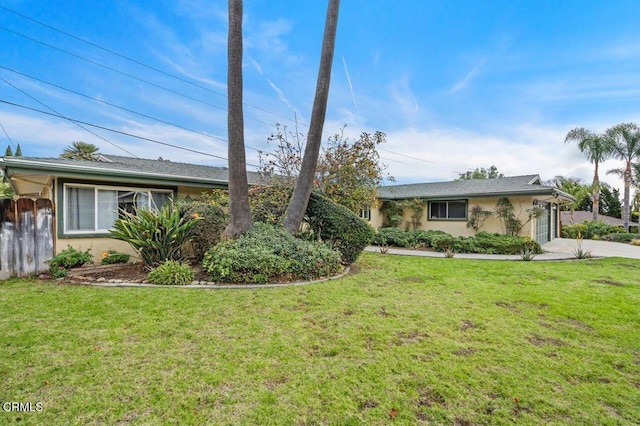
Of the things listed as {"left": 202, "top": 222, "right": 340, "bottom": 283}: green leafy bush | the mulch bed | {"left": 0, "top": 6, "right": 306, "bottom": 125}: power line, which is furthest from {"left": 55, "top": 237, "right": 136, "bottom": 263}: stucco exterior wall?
{"left": 0, "top": 6, "right": 306, "bottom": 125}: power line

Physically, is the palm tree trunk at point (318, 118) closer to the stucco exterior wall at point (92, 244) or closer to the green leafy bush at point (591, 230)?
the stucco exterior wall at point (92, 244)

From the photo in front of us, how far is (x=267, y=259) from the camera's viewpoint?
6449 mm

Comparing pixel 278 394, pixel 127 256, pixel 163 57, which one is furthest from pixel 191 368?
pixel 163 57

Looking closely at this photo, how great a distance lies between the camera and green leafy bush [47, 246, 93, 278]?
661 cm

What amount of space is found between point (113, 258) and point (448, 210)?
15108 mm

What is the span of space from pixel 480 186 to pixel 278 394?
15939 mm

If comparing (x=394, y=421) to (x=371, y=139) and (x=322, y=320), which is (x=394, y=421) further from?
(x=371, y=139)

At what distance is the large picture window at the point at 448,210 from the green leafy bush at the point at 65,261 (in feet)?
50.7

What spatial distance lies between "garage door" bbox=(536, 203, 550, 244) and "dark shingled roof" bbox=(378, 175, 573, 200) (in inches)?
43.3

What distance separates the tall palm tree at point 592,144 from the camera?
65.2 feet

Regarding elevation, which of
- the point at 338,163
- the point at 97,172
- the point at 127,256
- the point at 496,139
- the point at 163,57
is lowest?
the point at 127,256

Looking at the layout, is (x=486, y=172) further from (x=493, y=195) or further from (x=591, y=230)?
(x=493, y=195)

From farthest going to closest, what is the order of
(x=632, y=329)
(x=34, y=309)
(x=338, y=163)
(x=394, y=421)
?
(x=338, y=163), (x=34, y=309), (x=632, y=329), (x=394, y=421)

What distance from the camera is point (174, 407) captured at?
227 centimetres
